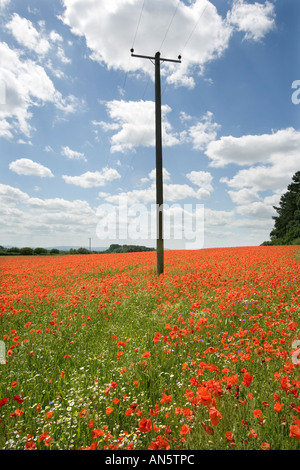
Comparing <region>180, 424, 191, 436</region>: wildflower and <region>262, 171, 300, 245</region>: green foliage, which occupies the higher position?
<region>262, 171, 300, 245</region>: green foliage

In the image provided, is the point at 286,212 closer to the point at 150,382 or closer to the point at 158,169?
the point at 158,169

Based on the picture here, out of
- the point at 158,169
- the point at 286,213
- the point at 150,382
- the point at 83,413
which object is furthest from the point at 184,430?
the point at 286,213

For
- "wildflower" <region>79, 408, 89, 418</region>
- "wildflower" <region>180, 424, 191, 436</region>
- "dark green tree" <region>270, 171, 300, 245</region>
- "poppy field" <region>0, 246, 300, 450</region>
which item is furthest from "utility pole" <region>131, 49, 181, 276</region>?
"dark green tree" <region>270, 171, 300, 245</region>

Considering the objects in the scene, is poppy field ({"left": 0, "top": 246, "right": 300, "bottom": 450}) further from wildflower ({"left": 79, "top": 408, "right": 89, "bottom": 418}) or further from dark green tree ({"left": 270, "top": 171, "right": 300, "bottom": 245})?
dark green tree ({"left": 270, "top": 171, "right": 300, "bottom": 245})

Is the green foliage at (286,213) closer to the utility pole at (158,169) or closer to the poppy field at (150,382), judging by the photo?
the utility pole at (158,169)

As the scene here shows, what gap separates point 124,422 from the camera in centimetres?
260

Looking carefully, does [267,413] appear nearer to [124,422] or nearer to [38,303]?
[124,422]

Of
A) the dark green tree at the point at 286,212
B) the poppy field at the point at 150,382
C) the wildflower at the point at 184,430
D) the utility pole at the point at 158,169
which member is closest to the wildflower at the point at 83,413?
the poppy field at the point at 150,382

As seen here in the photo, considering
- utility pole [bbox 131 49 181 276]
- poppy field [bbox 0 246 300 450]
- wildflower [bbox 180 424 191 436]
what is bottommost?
poppy field [bbox 0 246 300 450]

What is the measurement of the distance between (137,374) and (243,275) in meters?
6.49

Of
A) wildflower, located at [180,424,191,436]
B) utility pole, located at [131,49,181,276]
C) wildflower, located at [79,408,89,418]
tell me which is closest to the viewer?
wildflower, located at [180,424,191,436]
